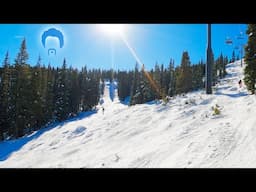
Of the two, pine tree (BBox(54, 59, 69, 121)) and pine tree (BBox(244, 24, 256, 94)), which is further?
pine tree (BBox(54, 59, 69, 121))

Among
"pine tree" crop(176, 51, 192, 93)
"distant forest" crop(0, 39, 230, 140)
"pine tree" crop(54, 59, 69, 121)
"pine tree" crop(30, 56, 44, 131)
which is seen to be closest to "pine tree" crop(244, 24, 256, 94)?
"distant forest" crop(0, 39, 230, 140)

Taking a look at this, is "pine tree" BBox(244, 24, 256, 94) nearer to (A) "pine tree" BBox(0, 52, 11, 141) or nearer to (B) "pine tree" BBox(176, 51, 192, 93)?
(B) "pine tree" BBox(176, 51, 192, 93)

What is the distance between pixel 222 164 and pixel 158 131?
3.45 meters

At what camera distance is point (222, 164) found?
3.77m

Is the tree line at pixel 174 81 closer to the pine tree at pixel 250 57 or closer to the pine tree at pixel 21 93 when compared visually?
the pine tree at pixel 250 57

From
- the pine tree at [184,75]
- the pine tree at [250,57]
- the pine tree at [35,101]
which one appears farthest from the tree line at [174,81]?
the pine tree at [35,101]

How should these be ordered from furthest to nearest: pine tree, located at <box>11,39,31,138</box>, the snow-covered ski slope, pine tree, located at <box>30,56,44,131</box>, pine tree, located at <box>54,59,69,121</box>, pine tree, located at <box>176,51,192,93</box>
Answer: pine tree, located at <box>176,51,192,93</box>, pine tree, located at <box>54,59,69,121</box>, pine tree, located at <box>30,56,44,131</box>, pine tree, located at <box>11,39,31,138</box>, the snow-covered ski slope

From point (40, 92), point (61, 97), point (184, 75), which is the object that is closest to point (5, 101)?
point (40, 92)

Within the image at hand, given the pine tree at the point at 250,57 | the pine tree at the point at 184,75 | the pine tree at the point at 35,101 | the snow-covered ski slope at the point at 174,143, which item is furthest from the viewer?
the pine tree at the point at 184,75

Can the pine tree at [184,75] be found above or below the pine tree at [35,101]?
above

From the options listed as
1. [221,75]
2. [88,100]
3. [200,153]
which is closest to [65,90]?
[88,100]
